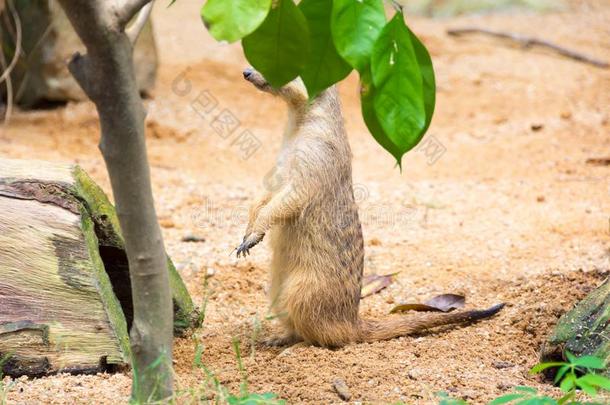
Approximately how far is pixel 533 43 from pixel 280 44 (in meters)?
8.83

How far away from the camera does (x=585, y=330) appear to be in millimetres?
3078

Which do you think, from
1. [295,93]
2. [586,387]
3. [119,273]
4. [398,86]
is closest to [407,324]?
[295,93]

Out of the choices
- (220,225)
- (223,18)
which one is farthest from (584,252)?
(223,18)

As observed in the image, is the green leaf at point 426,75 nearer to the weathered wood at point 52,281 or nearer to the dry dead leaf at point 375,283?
the weathered wood at point 52,281

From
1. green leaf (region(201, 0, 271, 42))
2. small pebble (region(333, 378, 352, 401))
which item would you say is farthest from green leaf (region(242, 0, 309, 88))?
small pebble (region(333, 378, 352, 401))

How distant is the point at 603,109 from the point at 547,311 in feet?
16.3

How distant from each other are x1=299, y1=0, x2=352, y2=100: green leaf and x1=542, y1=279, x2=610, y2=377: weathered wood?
1514mm

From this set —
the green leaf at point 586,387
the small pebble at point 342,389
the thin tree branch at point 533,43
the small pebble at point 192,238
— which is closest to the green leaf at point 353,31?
the green leaf at point 586,387

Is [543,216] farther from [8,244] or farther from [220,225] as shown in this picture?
[8,244]

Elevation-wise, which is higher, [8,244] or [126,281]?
[8,244]

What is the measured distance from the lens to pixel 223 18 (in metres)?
1.71

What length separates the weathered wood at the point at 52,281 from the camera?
292cm

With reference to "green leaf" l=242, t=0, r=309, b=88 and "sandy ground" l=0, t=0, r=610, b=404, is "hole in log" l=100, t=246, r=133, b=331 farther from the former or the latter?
"green leaf" l=242, t=0, r=309, b=88

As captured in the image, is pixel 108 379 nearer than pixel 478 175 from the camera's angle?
Yes
